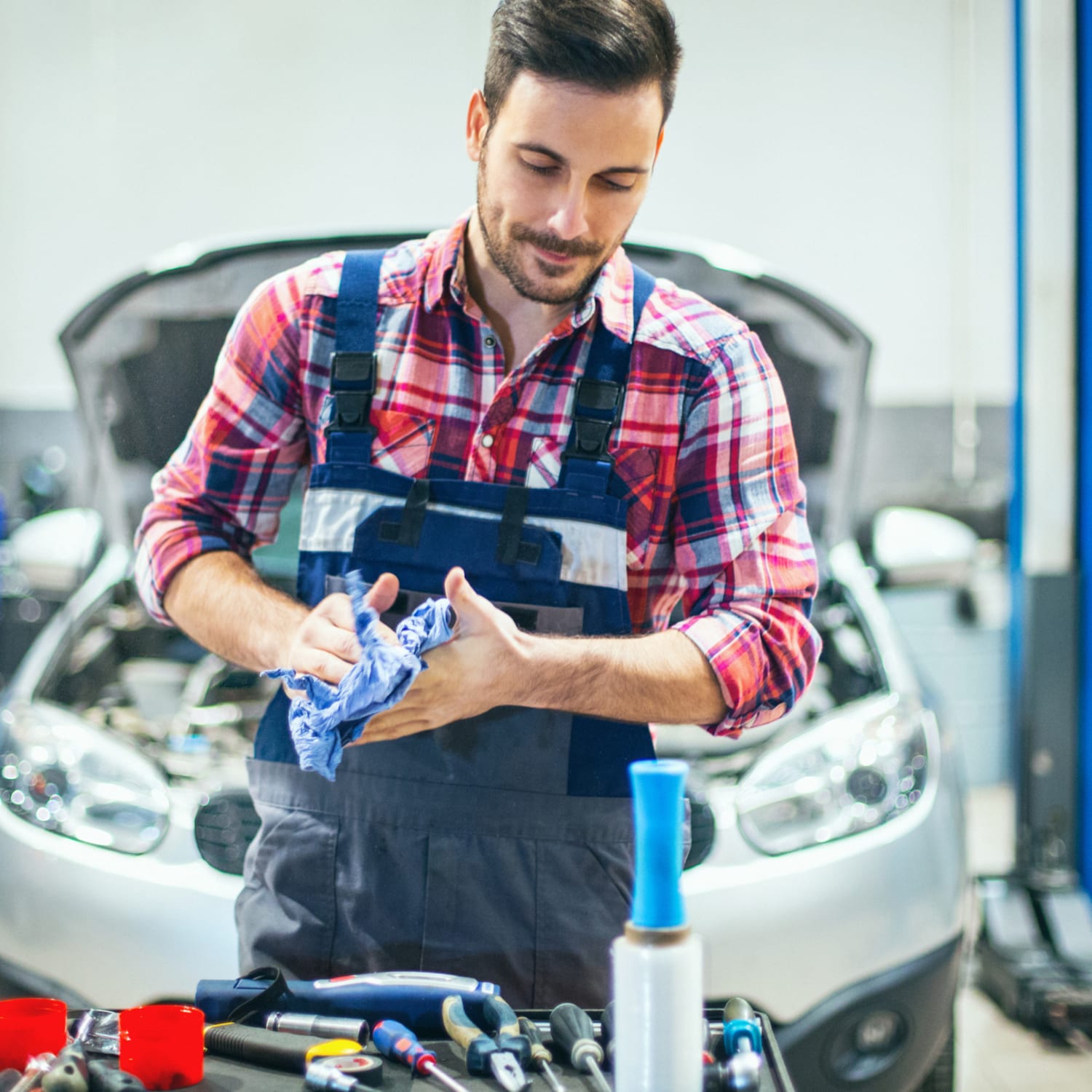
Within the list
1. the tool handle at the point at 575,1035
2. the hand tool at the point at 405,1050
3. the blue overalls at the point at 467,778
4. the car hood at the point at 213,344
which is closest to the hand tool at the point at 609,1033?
the tool handle at the point at 575,1035

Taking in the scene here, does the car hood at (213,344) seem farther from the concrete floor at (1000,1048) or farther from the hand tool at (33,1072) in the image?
the concrete floor at (1000,1048)

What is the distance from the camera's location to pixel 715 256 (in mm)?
1422

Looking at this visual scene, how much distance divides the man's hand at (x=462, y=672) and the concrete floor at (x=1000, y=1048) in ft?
3.50

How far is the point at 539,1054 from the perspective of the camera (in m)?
0.83

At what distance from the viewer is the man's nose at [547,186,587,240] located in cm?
106

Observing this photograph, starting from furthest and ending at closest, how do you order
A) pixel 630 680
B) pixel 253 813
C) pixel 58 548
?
1. pixel 58 548
2. pixel 253 813
3. pixel 630 680

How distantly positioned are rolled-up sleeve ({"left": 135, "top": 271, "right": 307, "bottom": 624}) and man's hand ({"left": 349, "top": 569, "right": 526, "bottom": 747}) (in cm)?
29

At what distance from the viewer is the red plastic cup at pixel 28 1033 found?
81 centimetres

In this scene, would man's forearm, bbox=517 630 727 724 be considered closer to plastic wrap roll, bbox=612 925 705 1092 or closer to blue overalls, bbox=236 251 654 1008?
blue overalls, bbox=236 251 654 1008

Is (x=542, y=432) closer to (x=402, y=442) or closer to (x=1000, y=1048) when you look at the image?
(x=402, y=442)

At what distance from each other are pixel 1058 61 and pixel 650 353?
4.67 feet

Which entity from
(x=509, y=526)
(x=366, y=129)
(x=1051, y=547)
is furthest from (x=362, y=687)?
(x=1051, y=547)

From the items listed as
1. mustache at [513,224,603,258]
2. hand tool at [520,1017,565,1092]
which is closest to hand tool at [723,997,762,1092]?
hand tool at [520,1017,565,1092]

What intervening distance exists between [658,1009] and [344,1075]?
24cm
